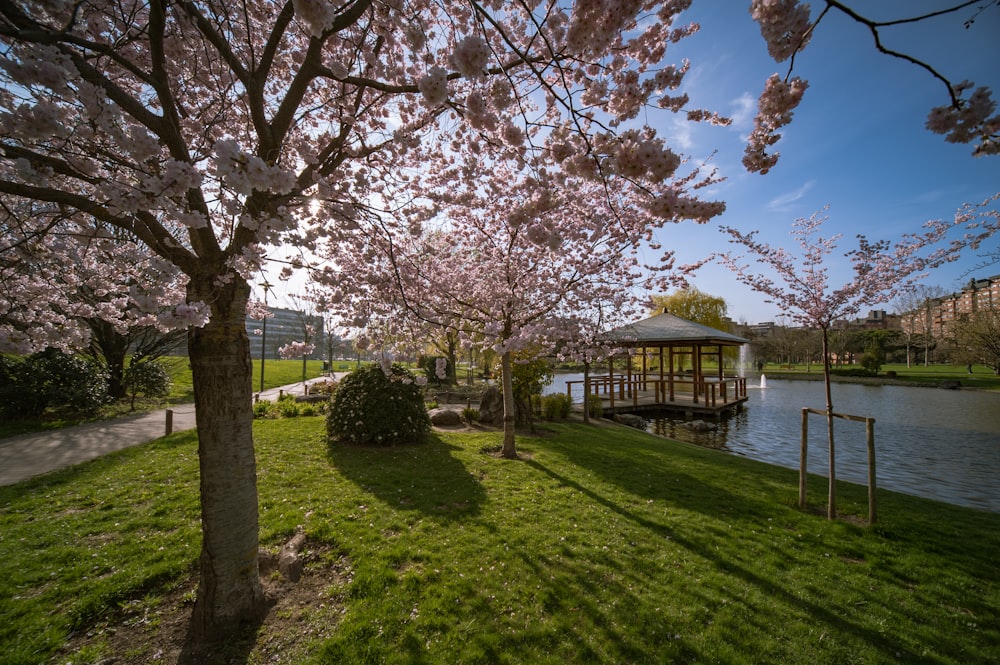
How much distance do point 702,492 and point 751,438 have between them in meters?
8.36

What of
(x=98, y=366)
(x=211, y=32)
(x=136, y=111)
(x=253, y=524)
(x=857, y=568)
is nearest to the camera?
(x=136, y=111)

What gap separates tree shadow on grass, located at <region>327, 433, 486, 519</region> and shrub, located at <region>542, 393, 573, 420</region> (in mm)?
5180

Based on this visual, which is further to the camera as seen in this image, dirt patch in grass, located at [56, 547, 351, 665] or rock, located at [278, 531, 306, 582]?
rock, located at [278, 531, 306, 582]

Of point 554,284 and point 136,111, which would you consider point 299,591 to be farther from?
point 554,284

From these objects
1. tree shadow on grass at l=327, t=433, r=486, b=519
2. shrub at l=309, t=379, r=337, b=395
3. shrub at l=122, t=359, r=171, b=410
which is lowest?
tree shadow on grass at l=327, t=433, r=486, b=519

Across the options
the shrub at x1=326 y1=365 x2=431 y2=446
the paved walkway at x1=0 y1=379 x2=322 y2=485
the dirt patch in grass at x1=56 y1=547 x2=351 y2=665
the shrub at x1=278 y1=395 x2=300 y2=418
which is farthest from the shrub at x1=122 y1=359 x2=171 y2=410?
the dirt patch in grass at x1=56 y1=547 x2=351 y2=665

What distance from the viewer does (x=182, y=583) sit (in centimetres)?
334

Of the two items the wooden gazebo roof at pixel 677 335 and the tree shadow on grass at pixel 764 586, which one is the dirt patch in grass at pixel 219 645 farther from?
the wooden gazebo roof at pixel 677 335

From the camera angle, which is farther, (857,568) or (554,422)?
(554,422)

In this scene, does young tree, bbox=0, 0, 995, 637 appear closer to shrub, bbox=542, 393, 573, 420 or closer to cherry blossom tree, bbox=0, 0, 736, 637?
cherry blossom tree, bbox=0, 0, 736, 637

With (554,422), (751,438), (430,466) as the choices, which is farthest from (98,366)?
(751,438)

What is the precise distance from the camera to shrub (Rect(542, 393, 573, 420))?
12.7 meters

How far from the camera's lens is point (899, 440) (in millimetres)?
11930

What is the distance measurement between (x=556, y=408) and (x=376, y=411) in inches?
262
